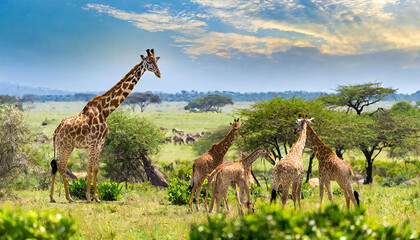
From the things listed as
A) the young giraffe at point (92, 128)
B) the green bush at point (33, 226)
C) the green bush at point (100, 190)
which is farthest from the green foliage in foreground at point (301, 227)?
the green bush at point (100, 190)

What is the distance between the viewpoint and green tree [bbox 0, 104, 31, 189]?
12531mm

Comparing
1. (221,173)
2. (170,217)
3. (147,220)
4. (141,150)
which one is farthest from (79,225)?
(141,150)

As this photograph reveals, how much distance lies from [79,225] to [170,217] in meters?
2.39

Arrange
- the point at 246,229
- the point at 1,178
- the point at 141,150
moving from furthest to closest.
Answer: the point at 141,150 → the point at 1,178 → the point at 246,229

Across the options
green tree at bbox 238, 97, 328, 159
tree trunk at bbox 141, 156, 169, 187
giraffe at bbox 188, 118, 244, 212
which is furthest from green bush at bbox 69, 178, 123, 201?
green tree at bbox 238, 97, 328, 159

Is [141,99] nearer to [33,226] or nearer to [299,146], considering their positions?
[299,146]

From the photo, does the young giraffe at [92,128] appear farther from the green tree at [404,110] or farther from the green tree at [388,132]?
the green tree at [404,110]

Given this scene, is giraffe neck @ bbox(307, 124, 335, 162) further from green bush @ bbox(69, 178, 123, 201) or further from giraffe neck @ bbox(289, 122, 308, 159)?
green bush @ bbox(69, 178, 123, 201)

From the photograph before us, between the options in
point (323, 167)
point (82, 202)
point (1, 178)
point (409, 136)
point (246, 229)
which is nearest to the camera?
point (246, 229)

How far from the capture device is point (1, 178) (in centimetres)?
1277

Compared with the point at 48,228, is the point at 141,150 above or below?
below

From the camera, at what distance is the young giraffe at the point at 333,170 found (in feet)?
28.2

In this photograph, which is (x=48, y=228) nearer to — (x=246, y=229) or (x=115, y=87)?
(x=246, y=229)

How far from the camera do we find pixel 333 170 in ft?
29.1
